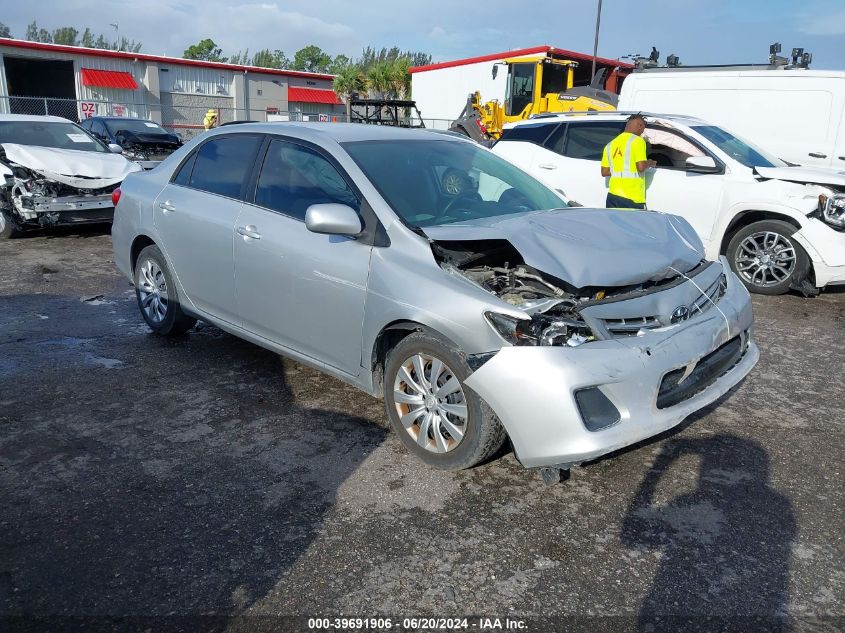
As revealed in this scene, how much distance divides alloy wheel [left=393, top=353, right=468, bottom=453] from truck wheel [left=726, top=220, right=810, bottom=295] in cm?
529

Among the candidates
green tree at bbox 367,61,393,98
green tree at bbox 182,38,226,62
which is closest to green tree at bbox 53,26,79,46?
green tree at bbox 182,38,226,62

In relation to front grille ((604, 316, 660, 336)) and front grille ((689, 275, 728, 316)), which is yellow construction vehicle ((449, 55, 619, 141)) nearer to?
front grille ((689, 275, 728, 316))

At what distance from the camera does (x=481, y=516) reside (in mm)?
3191

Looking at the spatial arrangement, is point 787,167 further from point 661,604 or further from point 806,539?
point 661,604

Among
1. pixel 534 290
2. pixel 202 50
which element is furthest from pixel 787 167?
pixel 202 50

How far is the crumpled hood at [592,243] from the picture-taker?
3379 mm

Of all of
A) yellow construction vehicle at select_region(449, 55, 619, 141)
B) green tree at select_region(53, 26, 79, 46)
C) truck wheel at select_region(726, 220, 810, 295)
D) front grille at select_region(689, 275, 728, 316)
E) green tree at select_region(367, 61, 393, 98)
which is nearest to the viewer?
front grille at select_region(689, 275, 728, 316)

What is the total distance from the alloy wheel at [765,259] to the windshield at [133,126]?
555 inches

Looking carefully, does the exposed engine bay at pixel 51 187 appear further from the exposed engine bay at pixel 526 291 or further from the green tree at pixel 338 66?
the green tree at pixel 338 66

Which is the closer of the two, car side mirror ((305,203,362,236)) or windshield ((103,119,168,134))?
car side mirror ((305,203,362,236))

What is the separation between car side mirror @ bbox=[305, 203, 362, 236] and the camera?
3.65 metres

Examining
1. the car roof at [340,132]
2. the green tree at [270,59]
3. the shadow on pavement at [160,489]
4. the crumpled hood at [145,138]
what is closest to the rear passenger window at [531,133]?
the car roof at [340,132]

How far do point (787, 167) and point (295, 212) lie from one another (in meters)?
6.01

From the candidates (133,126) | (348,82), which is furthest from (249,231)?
(348,82)
